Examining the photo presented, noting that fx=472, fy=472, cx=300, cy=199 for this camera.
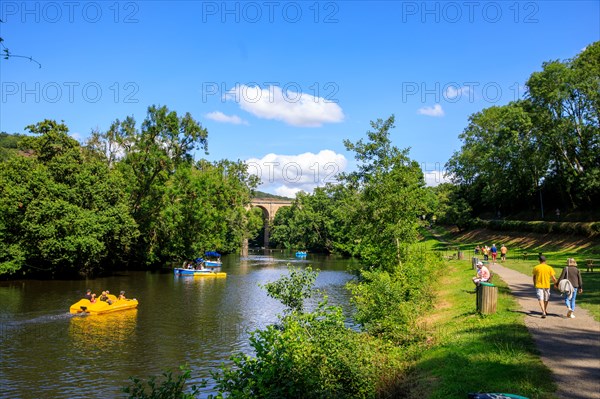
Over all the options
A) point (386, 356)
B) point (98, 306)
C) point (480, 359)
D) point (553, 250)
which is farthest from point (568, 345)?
point (553, 250)

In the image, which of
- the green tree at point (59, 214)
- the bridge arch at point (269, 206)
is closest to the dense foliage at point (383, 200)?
the green tree at point (59, 214)

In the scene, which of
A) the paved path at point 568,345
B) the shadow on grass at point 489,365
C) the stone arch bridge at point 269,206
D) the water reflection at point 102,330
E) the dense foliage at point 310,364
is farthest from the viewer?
the stone arch bridge at point 269,206

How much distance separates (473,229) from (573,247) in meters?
30.0

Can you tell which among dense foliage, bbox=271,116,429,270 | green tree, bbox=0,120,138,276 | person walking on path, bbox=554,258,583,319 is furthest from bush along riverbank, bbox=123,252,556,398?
green tree, bbox=0,120,138,276

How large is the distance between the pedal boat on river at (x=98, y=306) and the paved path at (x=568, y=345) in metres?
20.9

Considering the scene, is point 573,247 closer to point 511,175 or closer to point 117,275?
point 511,175

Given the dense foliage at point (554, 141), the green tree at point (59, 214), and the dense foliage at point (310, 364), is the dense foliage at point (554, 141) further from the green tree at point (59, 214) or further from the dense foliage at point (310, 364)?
the green tree at point (59, 214)

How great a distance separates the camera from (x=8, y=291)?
32656mm

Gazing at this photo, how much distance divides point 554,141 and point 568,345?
36.0 metres

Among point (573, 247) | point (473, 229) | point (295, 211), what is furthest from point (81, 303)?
point (295, 211)

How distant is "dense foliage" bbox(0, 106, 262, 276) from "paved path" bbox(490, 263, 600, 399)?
34712mm

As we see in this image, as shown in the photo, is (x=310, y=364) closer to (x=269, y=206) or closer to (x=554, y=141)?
(x=554, y=141)

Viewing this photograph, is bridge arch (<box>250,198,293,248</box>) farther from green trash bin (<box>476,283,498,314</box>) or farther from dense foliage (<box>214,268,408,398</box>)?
dense foliage (<box>214,268,408,398</box>)

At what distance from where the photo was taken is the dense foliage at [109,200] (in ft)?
124
